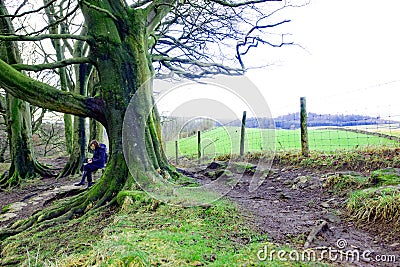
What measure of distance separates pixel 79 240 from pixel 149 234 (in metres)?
1.29

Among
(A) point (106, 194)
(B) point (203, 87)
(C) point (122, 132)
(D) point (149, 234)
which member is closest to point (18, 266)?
(D) point (149, 234)

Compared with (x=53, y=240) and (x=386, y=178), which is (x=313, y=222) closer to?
(x=386, y=178)

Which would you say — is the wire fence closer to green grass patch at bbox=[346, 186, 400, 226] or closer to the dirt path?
the dirt path

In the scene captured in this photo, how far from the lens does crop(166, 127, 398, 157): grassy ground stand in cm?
734

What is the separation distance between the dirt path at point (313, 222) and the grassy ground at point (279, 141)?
1.50m

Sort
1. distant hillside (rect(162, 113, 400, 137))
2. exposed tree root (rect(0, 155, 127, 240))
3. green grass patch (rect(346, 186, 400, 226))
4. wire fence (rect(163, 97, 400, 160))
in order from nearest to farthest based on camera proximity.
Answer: green grass patch (rect(346, 186, 400, 226)) < exposed tree root (rect(0, 155, 127, 240)) < wire fence (rect(163, 97, 400, 160)) < distant hillside (rect(162, 113, 400, 137))

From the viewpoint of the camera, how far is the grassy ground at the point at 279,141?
7.34m

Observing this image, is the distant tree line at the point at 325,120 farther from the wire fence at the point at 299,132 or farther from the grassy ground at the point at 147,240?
the grassy ground at the point at 147,240

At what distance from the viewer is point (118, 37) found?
6184 millimetres

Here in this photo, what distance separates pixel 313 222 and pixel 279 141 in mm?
5819

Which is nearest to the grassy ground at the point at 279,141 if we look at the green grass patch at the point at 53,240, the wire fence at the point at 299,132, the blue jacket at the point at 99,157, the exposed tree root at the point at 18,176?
the wire fence at the point at 299,132

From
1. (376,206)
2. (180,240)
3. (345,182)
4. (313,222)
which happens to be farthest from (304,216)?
(180,240)

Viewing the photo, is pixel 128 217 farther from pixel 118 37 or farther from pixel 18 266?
pixel 118 37

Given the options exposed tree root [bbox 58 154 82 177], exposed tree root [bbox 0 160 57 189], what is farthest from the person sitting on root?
exposed tree root [bbox 0 160 57 189]
